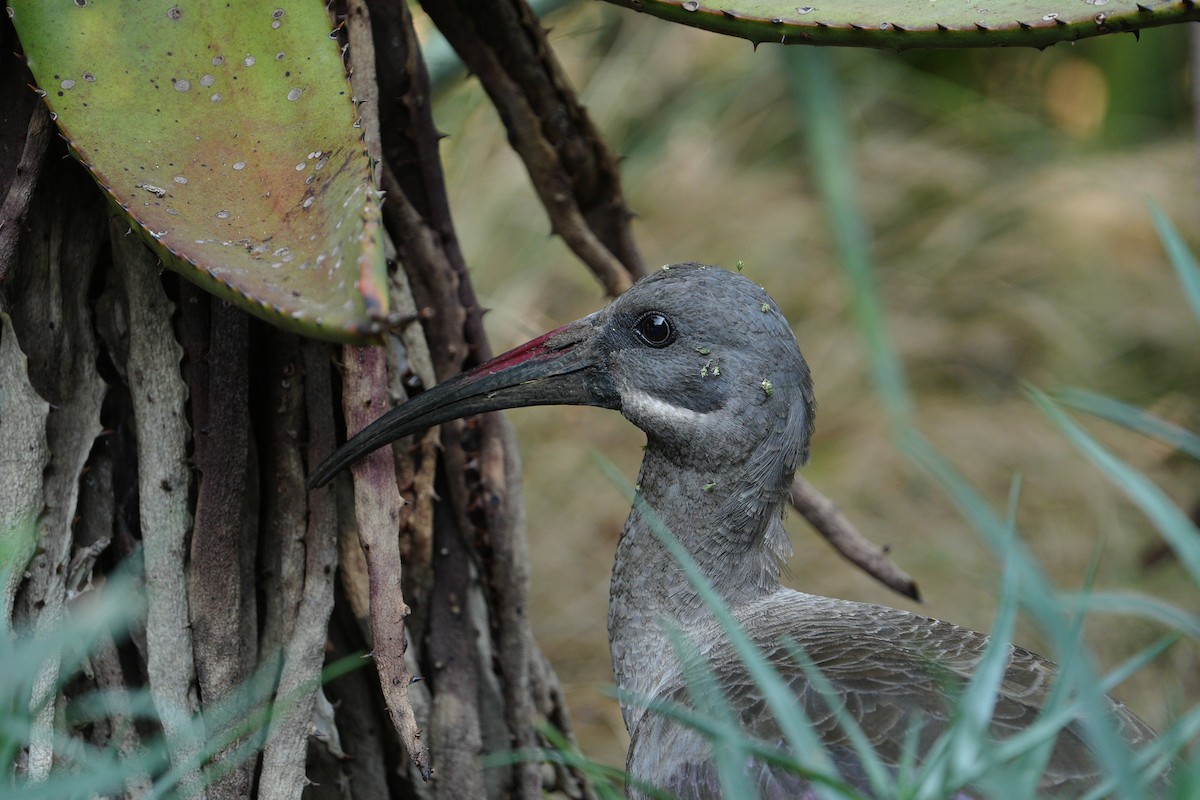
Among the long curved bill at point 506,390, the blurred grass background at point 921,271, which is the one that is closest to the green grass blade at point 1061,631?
the long curved bill at point 506,390

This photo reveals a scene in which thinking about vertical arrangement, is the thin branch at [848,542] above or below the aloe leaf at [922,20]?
below

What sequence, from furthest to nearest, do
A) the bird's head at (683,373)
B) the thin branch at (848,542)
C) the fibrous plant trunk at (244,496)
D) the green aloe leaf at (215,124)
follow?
1. the thin branch at (848,542)
2. the bird's head at (683,373)
3. the fibrous plant trunk at (244,496)
4. the green aloe leaf at (215,124)

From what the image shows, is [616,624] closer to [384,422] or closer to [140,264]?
[384,422]

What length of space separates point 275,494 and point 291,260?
0.52 m

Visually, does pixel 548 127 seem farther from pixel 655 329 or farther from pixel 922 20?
pixel 922 20

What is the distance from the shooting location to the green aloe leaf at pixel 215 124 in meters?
1.40

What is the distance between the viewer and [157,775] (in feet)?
5.56

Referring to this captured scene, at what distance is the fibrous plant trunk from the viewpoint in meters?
1.65

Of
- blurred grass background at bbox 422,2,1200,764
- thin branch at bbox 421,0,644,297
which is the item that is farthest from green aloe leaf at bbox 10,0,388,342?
blurred grass background at bbox 422,2,1200,764

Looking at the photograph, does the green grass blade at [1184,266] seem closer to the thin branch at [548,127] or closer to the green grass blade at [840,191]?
the green grass blade at [840,191]

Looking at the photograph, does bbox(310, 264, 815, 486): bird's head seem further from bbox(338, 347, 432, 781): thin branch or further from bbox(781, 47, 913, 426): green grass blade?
bbox(781, 47, 913, 426): green grass blade

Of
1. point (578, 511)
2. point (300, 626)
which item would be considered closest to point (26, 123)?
point (300, 626)

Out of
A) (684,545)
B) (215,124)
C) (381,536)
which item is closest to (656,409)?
(684,545)

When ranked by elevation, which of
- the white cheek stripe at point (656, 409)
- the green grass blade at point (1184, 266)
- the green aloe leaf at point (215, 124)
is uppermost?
the green aloe leaf at point (215, 124)
